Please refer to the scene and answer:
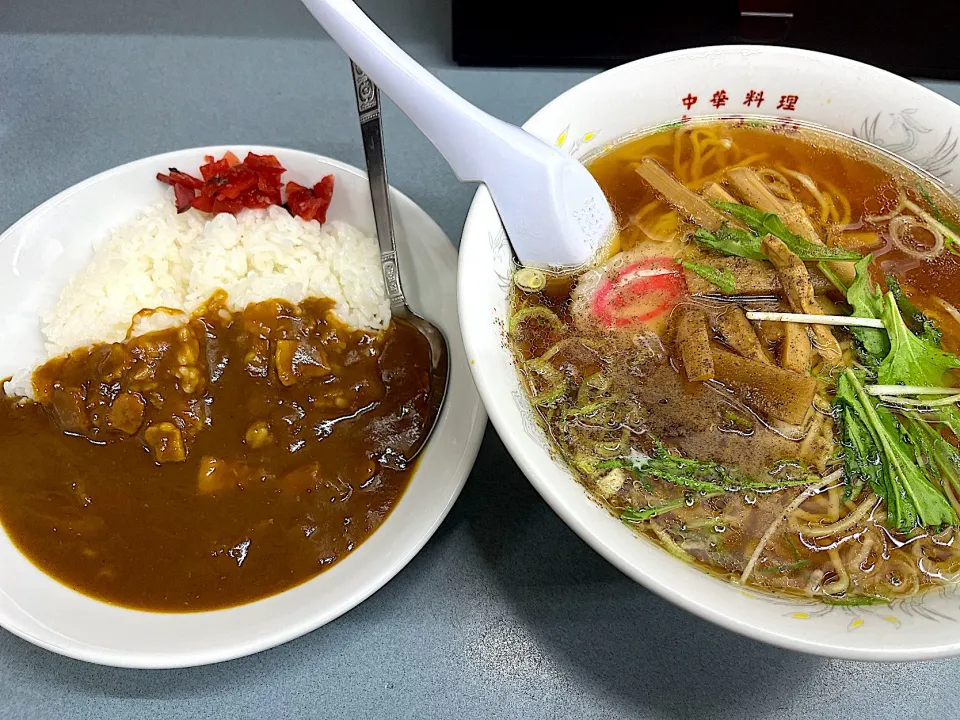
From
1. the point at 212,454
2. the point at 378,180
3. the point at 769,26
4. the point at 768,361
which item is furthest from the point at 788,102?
the point at 212,454

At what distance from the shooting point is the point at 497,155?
3.49ft

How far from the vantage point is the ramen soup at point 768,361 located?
1011mm

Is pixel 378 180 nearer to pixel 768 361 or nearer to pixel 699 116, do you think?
pixel 699 116

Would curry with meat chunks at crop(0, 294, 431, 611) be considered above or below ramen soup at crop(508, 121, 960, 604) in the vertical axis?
below

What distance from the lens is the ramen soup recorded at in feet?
3.32

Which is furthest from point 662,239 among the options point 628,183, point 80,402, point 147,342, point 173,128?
point 173,128

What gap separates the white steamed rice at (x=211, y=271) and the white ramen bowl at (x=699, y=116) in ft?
1.55

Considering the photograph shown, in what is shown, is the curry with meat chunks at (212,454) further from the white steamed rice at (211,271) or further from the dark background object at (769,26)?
the dark background object at (769,26)

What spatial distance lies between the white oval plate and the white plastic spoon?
0.33 meters

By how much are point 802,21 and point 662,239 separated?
3.38 feet

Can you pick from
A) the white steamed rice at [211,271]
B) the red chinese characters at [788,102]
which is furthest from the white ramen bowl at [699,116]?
the white steamed rice at [211,271]

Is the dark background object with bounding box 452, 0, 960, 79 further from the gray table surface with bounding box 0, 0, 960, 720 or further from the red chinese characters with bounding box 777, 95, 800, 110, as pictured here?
the gray table surface with bounding box 0, 0, 960, 720

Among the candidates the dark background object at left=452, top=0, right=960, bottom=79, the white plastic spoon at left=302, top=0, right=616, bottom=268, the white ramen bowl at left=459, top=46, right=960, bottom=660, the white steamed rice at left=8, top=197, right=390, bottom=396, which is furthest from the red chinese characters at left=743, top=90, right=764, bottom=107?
the white steamed rice at left=8, top=197, right=390, bottom=396

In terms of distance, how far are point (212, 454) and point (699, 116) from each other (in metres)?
1.15
